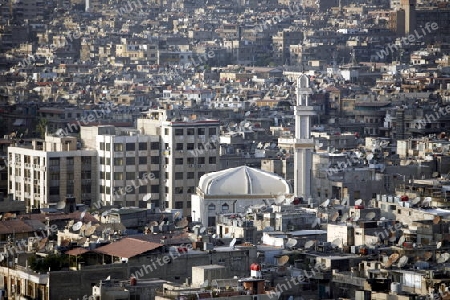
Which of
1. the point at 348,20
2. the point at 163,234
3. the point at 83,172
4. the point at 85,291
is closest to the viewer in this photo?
the point at 85,291

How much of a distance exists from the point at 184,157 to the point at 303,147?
188 inches

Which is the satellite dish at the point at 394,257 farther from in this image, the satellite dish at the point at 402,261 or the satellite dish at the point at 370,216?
the satellite dish at the point at 370,216

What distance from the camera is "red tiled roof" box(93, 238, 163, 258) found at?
45344 millimetres

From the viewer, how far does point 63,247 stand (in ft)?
153

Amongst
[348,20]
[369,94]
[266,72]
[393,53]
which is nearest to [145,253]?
[369,94]

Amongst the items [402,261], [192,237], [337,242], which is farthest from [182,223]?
[402,261]

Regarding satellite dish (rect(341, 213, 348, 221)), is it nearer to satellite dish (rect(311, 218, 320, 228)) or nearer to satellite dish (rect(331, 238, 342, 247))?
satellite dish (rect(311, 218, 320, 228))

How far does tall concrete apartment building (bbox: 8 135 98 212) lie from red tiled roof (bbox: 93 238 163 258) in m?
17.2

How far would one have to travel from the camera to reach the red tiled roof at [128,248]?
4534 centimetres

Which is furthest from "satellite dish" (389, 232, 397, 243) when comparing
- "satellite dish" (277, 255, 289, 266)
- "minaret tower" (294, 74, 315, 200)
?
"minaret tower" (294, 74, 315, 200)

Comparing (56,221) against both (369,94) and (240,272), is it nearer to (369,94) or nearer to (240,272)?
(240,272)

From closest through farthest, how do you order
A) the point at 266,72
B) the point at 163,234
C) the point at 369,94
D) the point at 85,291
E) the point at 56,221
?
the point at 85,291 < the point at 163,234 < the point at 56,221 < the point at 369,94 < the point at 266,72

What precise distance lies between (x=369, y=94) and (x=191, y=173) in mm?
48776

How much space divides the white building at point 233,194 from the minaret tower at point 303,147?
4.73ft
